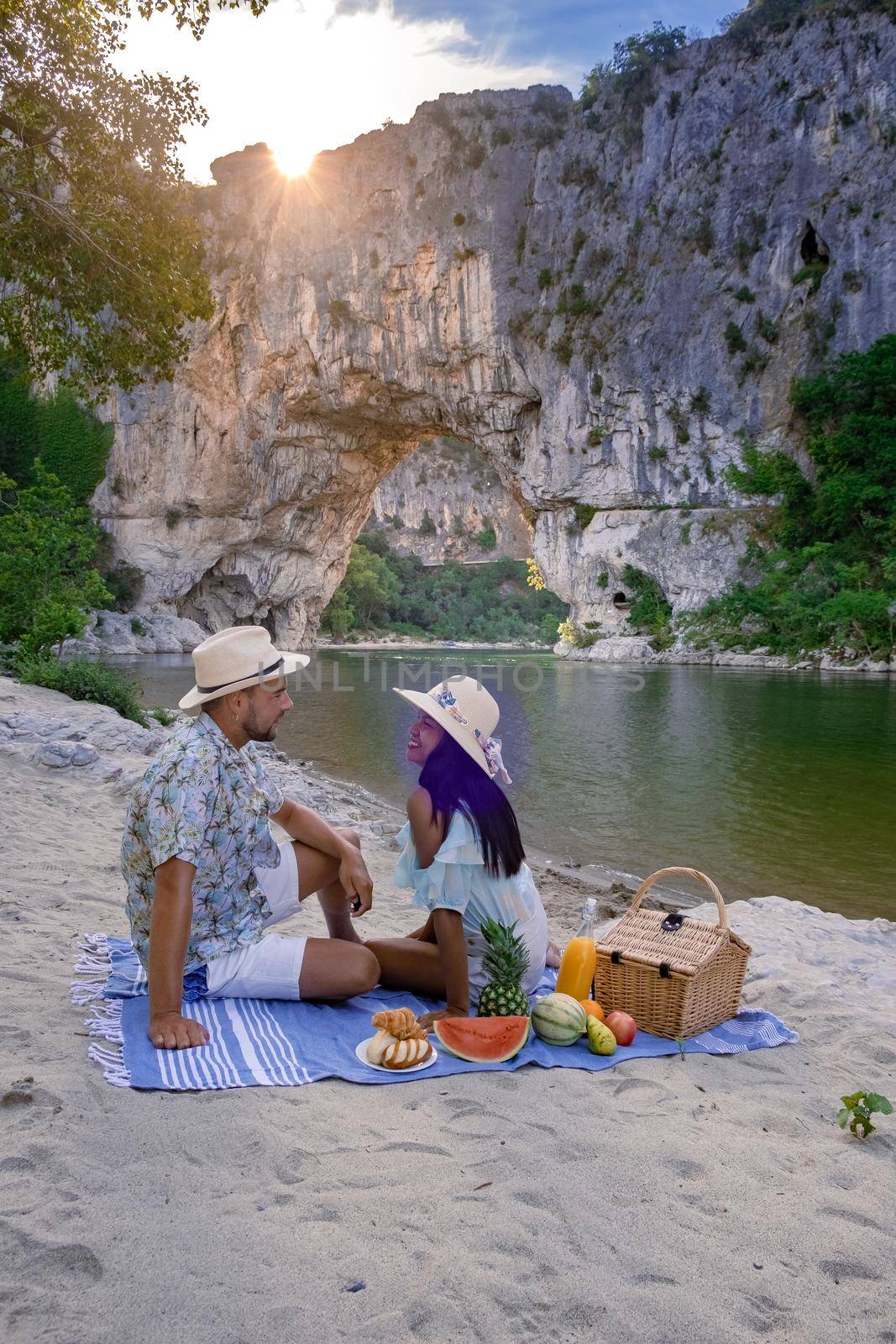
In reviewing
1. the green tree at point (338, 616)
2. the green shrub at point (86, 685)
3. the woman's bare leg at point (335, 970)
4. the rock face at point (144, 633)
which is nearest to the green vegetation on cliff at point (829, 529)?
the rock face at point (144, 633)

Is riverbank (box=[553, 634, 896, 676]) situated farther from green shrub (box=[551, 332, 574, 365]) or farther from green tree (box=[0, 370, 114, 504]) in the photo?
green tree (box=[0, 370, 114, 504])

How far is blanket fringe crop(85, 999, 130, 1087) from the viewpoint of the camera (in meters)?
2.16

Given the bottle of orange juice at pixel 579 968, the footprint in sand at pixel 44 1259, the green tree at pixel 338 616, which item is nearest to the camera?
the footprint in sand at pixel 44 1259

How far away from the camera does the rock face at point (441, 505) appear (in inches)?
2953

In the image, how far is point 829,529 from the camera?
2902 cm

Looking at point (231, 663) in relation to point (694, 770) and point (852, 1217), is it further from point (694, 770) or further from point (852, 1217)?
point (694, 770)

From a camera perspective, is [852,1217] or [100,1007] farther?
[100,1007]

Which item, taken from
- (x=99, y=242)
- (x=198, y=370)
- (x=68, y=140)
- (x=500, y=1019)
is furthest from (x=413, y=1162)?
(x=198, y=370)

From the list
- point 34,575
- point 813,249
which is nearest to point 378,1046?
point 34,575

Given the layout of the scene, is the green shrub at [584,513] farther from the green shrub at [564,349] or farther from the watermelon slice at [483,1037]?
the watermelon slice at [483,1037]

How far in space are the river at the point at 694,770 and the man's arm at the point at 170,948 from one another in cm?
458

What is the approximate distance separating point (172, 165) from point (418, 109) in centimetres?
3314

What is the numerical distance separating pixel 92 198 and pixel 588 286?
99.7 feet

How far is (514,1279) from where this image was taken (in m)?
1.57
